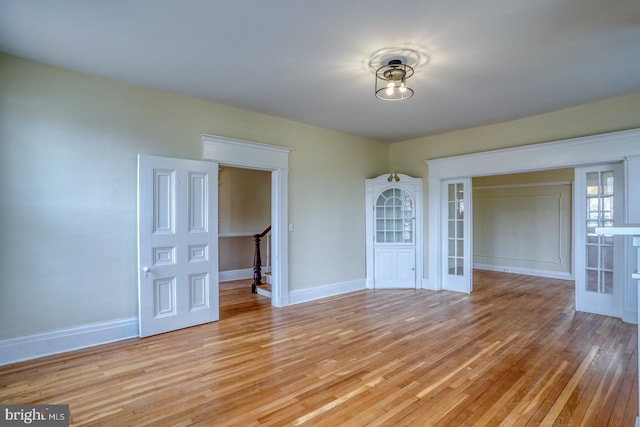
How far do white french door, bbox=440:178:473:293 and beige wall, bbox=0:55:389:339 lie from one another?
4.02m

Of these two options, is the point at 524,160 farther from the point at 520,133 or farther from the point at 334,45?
the point at 334,45

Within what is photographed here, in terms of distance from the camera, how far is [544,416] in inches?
88.5

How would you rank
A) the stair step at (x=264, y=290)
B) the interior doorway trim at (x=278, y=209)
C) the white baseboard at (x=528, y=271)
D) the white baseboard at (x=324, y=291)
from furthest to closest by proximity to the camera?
1. the white baseboard at (x=528, y=271)
2. the stair step at (x=264, y=290)
3. the white baseboard at (x=324, y=291)
4. the interior doorway trim at (x=278, y=209)

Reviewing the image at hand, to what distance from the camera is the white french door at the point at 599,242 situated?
14.4ft

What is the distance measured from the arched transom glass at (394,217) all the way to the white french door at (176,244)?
329 cm

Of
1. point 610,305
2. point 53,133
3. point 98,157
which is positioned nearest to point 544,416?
point 610,305

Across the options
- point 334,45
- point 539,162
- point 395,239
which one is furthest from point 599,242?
point 334,45

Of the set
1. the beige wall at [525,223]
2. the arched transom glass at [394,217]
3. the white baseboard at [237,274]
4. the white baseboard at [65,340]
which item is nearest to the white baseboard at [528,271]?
the beige wall at [525,223]

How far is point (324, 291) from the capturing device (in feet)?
18.4

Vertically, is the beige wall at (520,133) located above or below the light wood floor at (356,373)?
above

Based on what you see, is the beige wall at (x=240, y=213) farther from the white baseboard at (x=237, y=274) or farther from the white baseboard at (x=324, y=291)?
the white baseboard at (x=324, y=291)

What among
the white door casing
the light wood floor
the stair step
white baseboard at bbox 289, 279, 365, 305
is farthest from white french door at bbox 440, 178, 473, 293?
the stair step

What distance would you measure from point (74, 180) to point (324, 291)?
12.5ft

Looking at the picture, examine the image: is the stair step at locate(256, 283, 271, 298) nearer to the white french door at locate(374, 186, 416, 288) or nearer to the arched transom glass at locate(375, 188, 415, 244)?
the white french door at locate(374, 186, 416, 288)
